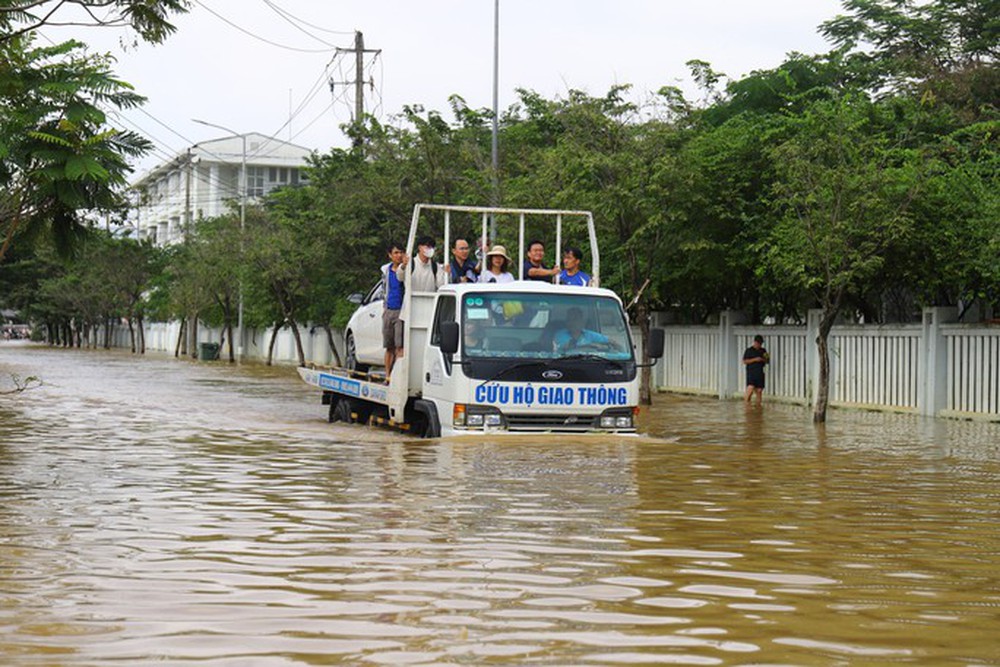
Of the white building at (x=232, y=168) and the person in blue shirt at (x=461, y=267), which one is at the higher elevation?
the white building at (x=232, y=168)

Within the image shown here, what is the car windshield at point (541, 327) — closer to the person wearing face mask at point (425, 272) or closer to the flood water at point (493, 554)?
the flood water at point (493, 554)

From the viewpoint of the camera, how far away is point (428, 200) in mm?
38750

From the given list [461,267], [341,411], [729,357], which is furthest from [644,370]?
[461,267]

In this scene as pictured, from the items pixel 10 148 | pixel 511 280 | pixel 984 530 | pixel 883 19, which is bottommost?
pixel 984 530

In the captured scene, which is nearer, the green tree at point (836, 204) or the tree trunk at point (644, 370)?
the green tree at point (836, 204)

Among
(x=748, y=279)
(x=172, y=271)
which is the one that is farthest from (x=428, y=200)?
(x=172, y=271)

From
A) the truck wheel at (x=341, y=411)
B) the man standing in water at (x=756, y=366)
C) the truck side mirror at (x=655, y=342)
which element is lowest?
the truck wheel at (x=341, y=411)

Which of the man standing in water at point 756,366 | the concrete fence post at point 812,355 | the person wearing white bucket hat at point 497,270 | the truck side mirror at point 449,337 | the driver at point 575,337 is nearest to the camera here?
the truck side mirror at point 449,337

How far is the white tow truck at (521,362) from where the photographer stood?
14.2 meters

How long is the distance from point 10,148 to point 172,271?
6656 cm

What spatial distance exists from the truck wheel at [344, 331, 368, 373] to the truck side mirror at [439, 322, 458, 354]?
16.0 feet

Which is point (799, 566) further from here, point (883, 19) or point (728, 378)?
point (883, 19)

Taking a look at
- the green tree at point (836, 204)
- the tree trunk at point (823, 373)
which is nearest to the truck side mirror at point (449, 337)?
the green tree at point (836, 204)

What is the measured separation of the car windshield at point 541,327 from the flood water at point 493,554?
1.00 m
